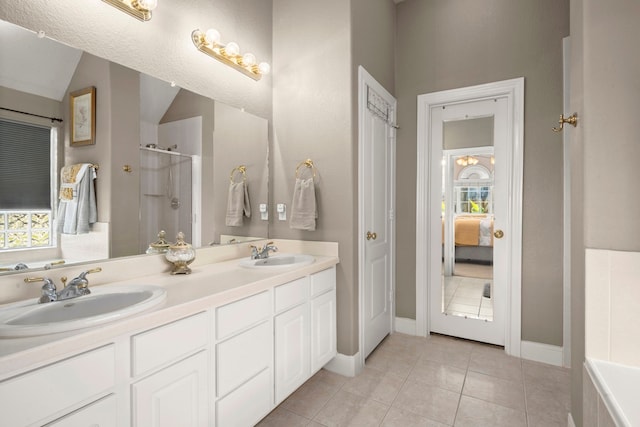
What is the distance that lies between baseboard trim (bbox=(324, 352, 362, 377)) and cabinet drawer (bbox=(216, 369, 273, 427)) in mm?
764

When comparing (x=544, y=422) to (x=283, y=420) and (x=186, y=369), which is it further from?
(x=186, y=369)

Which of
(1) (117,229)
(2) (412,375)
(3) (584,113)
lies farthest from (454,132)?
(1) (117,229)

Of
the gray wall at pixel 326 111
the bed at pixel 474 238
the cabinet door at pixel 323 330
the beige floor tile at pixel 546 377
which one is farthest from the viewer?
the bed at pixel 474 238

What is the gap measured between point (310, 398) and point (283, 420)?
249 millimetres

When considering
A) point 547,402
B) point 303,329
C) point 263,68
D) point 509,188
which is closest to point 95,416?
point 303,329

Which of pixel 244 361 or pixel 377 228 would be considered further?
pixel 377 228

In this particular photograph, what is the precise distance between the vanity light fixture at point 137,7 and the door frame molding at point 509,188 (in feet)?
7.11

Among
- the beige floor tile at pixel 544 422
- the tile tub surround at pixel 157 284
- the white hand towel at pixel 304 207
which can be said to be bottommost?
the beige floor tile at pixel 544 422

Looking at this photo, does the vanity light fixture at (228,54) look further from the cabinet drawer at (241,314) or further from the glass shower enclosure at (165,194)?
the cabinet drawer at (241,314)

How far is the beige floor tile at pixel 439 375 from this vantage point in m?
2.14

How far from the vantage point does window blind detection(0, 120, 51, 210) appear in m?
1.21

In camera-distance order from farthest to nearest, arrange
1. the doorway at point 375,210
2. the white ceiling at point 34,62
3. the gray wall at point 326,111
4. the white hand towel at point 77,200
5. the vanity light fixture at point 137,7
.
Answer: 1. the doorway at point 375,210
2. the gray wall at point 326,111
3. the vanity light fixture at point 137,7
4. the white hand towel at point 77,200
5. the white ceiling at point 34,62

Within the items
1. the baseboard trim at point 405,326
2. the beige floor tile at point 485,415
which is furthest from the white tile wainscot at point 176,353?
the baseboard trim at point 405,326

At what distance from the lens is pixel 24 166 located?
1.25 meters
